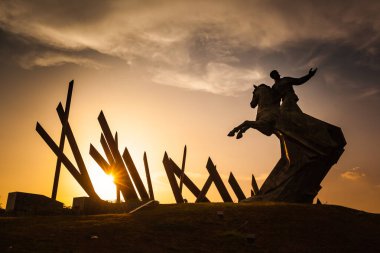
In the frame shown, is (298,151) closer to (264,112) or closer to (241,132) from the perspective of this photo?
(264,112)

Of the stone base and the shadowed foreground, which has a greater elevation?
the stone base

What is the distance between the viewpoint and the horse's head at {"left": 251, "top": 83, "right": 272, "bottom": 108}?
46.0ft

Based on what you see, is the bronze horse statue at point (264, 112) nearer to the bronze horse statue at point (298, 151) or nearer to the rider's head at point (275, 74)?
the bronze horse statue at point (298, 151)

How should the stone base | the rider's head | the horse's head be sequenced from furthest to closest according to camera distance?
the rider's head, the horse's head, the stone base

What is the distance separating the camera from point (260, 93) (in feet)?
46.5

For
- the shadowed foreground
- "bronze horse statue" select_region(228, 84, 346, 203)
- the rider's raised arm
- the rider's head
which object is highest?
the rider's head

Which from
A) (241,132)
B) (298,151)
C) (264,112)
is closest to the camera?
(298,151)

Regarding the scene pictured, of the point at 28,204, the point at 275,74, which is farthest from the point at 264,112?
the point at 28,204

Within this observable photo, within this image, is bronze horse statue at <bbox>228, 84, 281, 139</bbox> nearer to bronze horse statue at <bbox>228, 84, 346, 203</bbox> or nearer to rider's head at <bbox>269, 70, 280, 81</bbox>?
bronze horse statue at <bbox>228, 84, 346, 203</bbox>

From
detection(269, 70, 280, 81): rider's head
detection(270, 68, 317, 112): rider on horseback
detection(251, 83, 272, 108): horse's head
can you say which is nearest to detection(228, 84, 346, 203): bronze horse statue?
detection(270, 68, 317, 112): rider on horseback

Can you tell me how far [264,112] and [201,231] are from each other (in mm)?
7235

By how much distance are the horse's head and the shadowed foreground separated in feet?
17.0

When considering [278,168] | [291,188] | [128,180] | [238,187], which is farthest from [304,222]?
[238,187]

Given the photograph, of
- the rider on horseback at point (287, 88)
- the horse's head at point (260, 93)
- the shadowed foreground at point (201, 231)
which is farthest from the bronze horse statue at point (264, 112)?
the shadowed foreground at point (201, 231)
